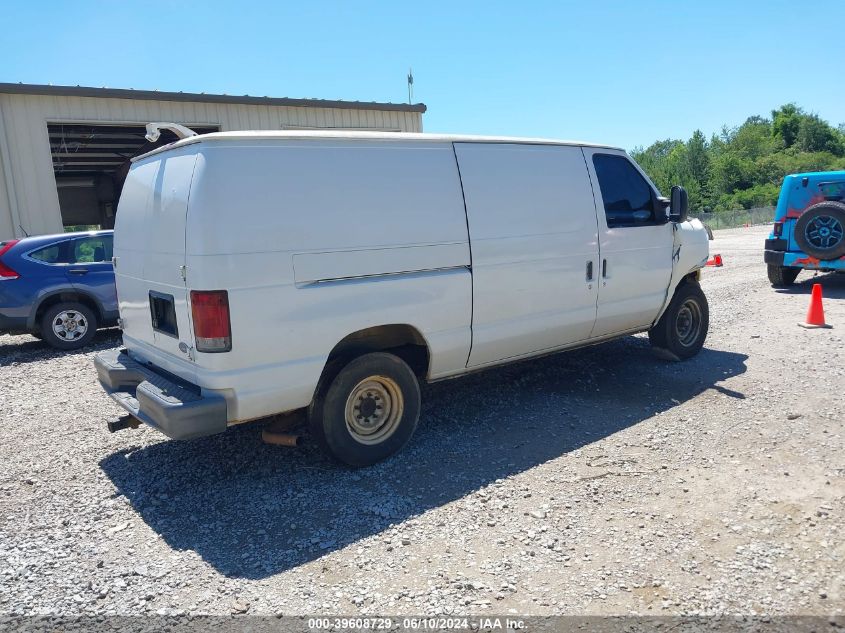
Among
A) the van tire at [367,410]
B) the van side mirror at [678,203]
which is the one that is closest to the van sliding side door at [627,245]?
the van side mirror at [678,203]

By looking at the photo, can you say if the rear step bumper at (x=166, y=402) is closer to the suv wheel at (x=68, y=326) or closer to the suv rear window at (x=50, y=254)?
the suv wheel at (x=68, y=326)

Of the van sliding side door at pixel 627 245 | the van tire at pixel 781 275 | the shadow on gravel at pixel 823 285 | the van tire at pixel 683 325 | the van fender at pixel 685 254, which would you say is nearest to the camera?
the van sliding side door at pixel 627 245

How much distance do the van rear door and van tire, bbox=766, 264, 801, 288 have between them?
36.6 feet

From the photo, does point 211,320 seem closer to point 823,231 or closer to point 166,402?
point 166,402

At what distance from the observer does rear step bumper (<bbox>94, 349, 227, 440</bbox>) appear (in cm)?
376

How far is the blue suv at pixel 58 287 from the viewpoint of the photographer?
28.7 feet

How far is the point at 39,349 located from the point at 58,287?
3.50 ft

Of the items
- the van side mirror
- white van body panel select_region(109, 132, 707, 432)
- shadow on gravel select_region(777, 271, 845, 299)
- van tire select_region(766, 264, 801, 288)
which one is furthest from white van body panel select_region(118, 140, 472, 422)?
van tire select_region(766, 264, 801, 288)

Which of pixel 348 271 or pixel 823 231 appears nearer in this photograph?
pixel 348 271

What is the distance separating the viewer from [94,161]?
22328 millimetres

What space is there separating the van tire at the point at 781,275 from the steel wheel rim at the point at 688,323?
5.85 m

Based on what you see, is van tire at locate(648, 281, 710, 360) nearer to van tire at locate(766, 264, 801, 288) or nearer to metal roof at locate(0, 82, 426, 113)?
van tire at locate(766, 264, 801, 288)

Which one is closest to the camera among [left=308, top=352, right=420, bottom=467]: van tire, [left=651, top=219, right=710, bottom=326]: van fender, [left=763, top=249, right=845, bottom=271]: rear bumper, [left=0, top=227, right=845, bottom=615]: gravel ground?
[left=0, top=227, right=845, bottom=615]: gravel ground

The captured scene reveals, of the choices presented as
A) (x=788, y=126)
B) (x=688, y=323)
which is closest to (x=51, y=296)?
(x=688, y=323)
